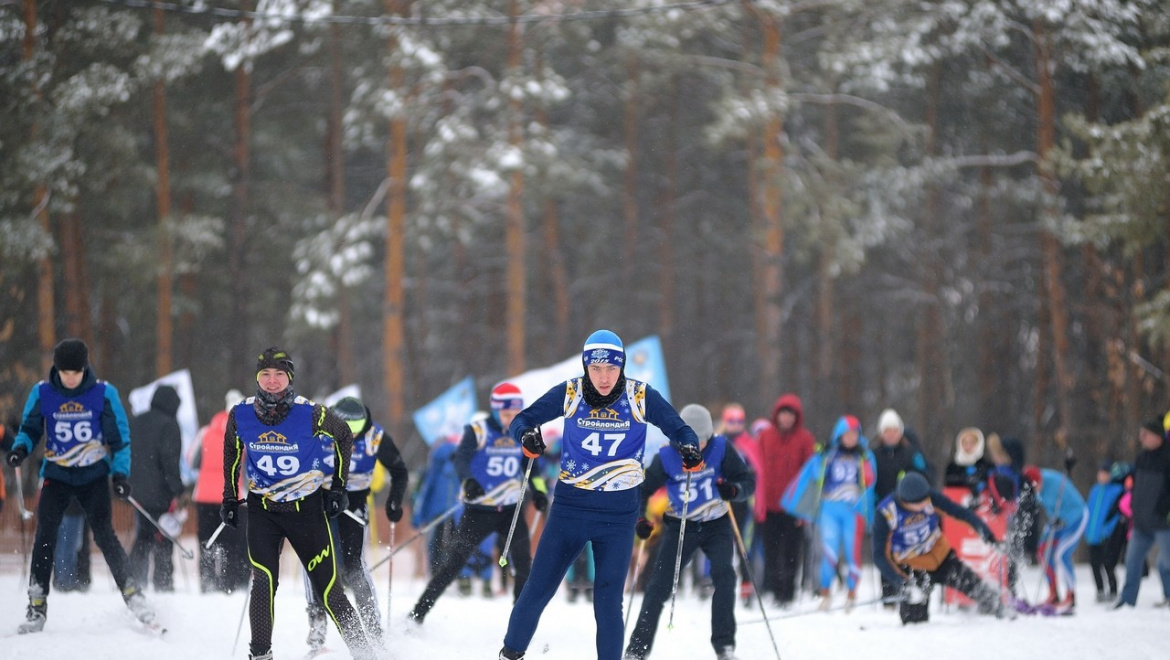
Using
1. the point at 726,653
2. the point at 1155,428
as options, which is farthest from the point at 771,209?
the point at 726,653

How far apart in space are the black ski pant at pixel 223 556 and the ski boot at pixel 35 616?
9.20ft

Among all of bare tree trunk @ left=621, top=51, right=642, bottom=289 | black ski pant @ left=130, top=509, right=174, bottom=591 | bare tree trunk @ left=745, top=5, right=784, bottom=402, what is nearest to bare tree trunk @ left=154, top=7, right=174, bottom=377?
bare tree trunk @ left=621, top=51, right=642, bottom=289

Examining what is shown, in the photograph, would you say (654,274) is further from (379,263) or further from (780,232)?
(780,232)

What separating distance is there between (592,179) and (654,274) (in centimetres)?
808

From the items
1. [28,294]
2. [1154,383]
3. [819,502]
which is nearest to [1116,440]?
[1154,383]

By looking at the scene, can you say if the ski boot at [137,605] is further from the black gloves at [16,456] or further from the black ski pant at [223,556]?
the black ski pant at [223,556]

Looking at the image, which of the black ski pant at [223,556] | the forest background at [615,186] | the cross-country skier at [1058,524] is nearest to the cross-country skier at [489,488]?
the black ski pant at [223,556]

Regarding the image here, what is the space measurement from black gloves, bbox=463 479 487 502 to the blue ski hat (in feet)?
8.14

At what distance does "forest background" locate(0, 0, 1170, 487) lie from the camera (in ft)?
62.6

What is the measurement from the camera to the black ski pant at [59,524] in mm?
7801

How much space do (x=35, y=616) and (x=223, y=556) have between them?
3.25 meters

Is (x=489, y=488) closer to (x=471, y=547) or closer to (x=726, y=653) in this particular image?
(x=471, y=547)

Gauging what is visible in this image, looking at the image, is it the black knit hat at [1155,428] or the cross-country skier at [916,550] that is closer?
the cross-country skier at [916,550]

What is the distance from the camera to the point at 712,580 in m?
7.61
